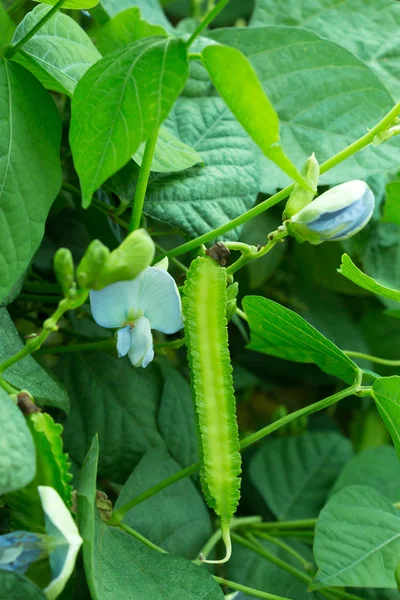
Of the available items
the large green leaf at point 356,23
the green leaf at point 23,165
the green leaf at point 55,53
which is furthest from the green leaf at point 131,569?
the large green leaf at point 356,23

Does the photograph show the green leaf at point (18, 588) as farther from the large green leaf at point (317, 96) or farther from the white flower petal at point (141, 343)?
the large green leaf at point (317, 96)

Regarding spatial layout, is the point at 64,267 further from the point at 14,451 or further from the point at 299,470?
the point at 299,470

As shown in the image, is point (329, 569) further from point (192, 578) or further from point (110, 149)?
point (110, 149)

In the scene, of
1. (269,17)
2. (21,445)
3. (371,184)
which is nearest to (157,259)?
(21,445)

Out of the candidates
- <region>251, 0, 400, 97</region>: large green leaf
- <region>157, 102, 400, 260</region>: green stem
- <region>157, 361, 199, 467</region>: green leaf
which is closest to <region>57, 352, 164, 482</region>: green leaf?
<region>157, 361, 199, 467</region>: green leaf

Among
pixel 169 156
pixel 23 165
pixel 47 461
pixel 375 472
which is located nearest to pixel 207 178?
pixel 169 156
